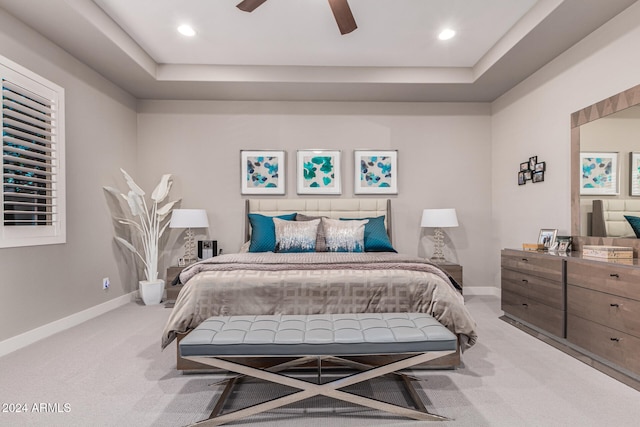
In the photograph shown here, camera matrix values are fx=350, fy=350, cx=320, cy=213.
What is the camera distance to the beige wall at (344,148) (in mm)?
4699

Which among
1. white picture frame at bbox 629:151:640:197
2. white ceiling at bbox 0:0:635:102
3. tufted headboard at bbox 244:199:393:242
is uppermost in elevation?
white ceiling at bbox 0:0:635:102

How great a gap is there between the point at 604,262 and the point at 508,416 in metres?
1.38

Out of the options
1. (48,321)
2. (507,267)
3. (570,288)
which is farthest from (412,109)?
(48,321)

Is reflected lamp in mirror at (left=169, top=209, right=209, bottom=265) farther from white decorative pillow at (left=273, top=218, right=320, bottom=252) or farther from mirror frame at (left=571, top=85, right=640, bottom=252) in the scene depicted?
mirror frame at (left=571, top=85, right=640, bottom=252)

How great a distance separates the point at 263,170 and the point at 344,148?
3.72 ft

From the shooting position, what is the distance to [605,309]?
7.85ft

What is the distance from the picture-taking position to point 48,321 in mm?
3092

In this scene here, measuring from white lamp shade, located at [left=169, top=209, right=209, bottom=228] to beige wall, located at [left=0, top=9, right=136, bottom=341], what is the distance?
73cm

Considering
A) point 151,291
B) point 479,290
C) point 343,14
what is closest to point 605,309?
point 479,290

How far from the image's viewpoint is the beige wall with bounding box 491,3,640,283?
2.80 meters

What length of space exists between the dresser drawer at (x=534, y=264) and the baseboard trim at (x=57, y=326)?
14.2 feet

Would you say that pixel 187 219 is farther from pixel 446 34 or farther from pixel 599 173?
pixel 599 173

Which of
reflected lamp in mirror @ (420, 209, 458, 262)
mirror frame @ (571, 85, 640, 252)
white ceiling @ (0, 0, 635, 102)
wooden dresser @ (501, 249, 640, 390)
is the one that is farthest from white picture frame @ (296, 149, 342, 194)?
mirror frame @ (571, 85, 640, 252)

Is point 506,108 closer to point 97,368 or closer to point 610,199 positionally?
point 610,199
